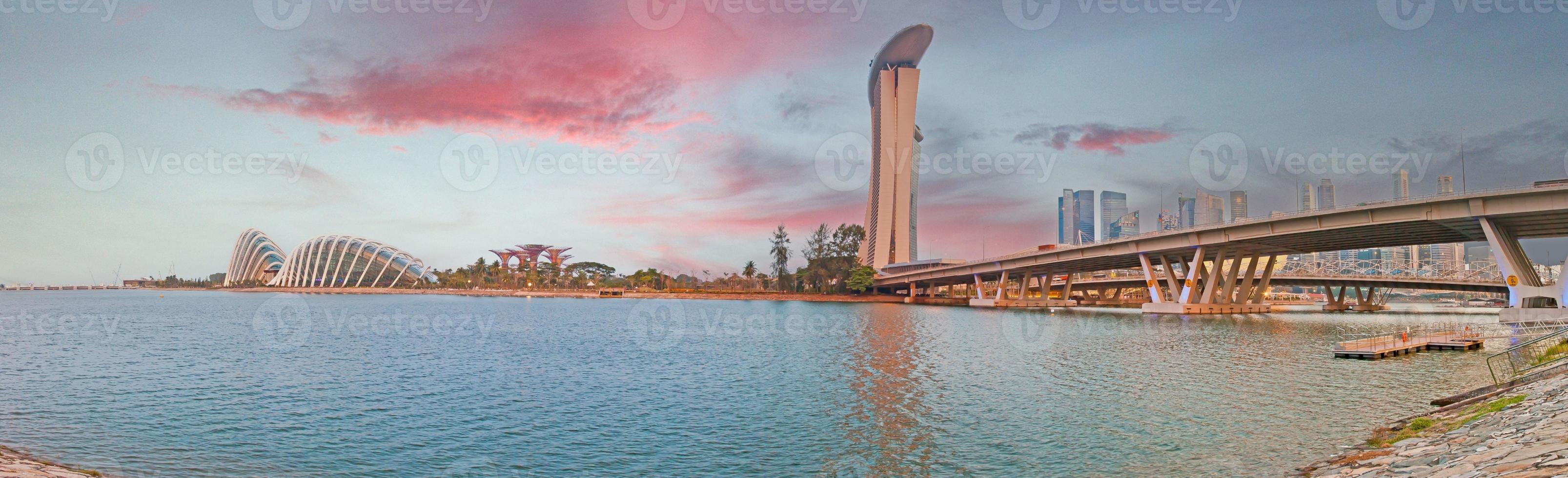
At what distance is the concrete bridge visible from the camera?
5366 centimetres

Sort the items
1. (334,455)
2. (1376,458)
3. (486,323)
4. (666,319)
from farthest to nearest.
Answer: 1. (666,319)
2. (486,323)
3. (334,455)
4. (1376,458)

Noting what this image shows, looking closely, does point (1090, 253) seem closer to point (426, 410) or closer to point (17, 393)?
point (426, 410)

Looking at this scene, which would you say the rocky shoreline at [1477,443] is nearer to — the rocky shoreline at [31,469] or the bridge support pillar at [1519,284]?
the rocky shoreline at [31,469]

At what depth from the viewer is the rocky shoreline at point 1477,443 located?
31.4 feet

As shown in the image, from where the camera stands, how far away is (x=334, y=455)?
16.7m

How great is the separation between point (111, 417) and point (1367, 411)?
3267 cm

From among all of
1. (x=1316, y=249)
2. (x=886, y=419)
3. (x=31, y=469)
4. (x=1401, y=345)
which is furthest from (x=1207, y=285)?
(x=31, y=469)

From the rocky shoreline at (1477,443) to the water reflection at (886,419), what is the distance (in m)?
7.12

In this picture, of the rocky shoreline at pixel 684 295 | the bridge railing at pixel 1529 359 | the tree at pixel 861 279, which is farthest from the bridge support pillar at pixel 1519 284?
the tree at pixel 861 279

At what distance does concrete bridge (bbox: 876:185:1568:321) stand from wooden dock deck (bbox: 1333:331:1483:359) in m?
14.1

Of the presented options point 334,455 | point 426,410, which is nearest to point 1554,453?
point 334,455

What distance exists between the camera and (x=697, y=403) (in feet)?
76.7

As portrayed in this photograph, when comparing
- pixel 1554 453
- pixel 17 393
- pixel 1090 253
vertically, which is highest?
pixel 1090 253

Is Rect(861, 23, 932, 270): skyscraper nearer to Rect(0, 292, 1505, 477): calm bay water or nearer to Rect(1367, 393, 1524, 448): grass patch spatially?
Rect(0, 292, 1505, 477): calm bay water
